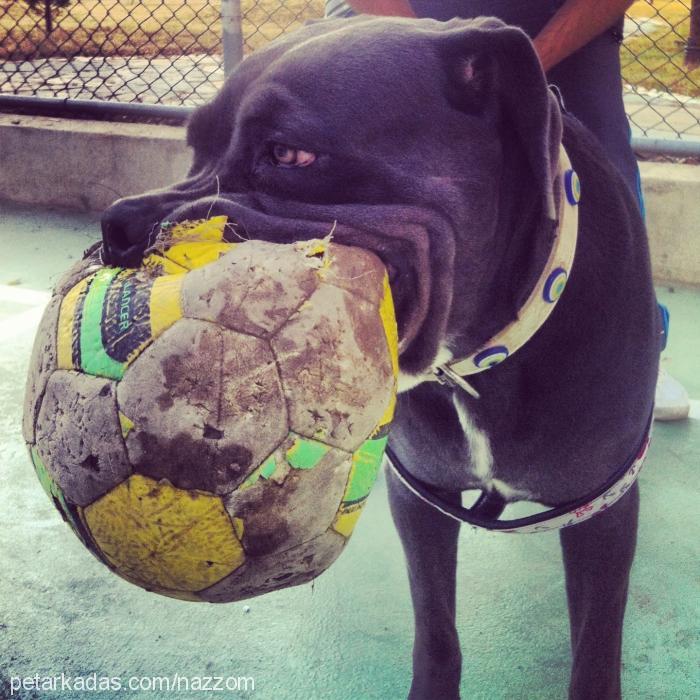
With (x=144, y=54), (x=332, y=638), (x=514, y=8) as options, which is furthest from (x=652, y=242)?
(x=144, y=54)

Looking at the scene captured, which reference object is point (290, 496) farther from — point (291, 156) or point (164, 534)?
point (291, 156)

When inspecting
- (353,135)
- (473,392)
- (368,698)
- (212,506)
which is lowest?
(368,698)

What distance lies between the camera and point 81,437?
1.00 metres

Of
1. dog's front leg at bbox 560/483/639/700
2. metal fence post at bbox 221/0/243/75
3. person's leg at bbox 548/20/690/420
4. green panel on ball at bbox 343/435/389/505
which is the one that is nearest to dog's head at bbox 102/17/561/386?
green panel on ball at bbox 343/435/389/505

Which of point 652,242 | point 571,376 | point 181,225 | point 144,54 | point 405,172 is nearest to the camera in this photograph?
point 181,225

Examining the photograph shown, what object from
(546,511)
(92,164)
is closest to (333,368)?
(546,511)

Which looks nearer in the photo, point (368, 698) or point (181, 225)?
point (181, 225)

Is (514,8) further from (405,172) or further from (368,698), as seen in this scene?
(368,698)

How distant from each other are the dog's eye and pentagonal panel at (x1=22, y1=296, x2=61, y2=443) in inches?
14.1

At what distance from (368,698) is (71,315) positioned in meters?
1.16

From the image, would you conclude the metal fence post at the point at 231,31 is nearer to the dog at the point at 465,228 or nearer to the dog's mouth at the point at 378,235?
the dog at the point at 465,228

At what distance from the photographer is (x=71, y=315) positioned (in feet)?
3.50

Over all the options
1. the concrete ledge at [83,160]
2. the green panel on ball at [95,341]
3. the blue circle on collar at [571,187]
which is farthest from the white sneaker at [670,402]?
the concrete ledge at [83,160]

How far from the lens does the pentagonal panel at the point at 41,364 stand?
107 cm
